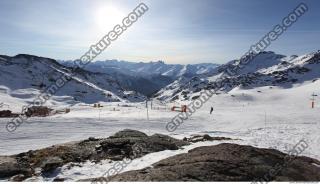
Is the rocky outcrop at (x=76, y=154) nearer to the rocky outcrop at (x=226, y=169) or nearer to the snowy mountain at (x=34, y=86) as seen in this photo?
the rocky outcrop at (x=226, y=169)

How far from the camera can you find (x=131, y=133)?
2261cm

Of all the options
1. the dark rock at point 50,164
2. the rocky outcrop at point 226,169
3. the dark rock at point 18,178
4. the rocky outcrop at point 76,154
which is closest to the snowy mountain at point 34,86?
the rocky outcrop at point 76,154

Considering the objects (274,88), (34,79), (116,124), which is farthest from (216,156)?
(274,88)

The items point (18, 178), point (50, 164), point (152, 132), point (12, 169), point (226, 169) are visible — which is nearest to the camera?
point (226, 169)

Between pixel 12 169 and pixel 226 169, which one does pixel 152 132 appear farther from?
pixel 226 169

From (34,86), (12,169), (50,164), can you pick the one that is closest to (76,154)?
(50,164)

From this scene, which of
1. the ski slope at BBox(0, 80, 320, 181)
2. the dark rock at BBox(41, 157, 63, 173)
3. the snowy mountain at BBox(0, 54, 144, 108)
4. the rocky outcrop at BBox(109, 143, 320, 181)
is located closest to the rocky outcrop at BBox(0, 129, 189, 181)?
the dark rock at BBox(41, 157, 63, 173)

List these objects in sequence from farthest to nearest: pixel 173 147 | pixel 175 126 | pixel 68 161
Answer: pixel 175 126
pixel 173 147
pixel 68 161

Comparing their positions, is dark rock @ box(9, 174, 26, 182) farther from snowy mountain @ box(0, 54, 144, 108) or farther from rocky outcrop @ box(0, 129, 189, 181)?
snowy mountain @ box(0, 54, 144, 108)

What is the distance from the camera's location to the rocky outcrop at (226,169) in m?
12.0

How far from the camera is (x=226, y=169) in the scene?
41.6 ft

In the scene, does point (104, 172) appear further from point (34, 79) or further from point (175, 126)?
point (34, 79)

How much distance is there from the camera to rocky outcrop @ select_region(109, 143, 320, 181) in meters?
12.0

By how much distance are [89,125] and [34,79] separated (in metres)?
151
